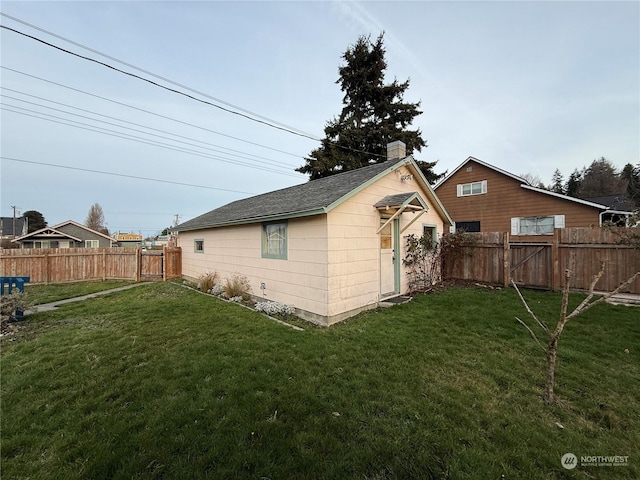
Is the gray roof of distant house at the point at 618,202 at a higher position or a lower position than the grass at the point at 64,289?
higher

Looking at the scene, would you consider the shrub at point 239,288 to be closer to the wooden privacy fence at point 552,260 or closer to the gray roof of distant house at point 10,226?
the wooden privacy fence at point 552,260

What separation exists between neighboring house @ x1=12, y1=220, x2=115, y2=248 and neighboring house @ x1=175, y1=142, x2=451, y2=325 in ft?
98.4

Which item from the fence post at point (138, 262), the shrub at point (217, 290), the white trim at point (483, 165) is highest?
the white trim at point (483, 165)

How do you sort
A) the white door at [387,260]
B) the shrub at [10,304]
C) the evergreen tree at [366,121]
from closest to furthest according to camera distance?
1. the shrub at [10,304]
2. the white door at [387,260]
3. the evergreen tree at [366,121]

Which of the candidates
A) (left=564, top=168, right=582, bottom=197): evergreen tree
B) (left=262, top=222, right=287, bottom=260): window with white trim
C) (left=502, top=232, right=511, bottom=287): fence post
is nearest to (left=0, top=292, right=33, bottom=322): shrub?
(left=262, top=222, right=287, bottom=260): window with white trim

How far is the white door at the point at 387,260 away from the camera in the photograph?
7480 mm

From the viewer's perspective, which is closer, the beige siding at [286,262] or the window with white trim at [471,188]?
the beige siding at [286,262]

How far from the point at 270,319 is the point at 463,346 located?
13.5 ft

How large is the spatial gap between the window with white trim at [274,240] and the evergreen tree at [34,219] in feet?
181

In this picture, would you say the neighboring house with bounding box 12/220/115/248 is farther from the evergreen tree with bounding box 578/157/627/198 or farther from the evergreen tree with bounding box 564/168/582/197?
the evergreen tree with bounding box 578/157/627/198

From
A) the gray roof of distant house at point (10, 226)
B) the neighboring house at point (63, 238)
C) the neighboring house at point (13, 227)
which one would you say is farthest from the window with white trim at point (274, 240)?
the gray roof of distant house at point (10, 226)

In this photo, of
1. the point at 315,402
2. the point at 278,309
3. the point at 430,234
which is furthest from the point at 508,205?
the point at 315,402

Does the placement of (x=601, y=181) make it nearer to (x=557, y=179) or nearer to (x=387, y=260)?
(x=557, y=179)

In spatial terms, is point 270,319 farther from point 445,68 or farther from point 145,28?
point 445,68
